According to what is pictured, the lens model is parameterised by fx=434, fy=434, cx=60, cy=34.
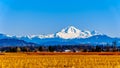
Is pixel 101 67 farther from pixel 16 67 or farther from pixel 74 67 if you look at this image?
pixel 16 67

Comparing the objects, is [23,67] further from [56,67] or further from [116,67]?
[116,67]

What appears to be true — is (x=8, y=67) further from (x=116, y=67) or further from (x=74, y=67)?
(x=116, y=67)

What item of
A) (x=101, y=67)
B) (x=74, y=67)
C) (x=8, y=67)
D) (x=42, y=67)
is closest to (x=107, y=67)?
(x=101, y=67)

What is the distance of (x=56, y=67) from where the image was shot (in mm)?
43375

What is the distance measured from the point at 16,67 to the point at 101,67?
835 cm

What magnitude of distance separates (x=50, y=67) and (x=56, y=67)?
609 mm

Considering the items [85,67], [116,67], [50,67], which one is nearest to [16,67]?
[50,67]

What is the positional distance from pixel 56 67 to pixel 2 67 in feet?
17.8

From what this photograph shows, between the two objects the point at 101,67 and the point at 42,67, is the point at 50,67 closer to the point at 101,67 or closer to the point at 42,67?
the point at 42,67

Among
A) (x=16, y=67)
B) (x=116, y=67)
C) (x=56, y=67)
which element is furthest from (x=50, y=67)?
(x=116, y=67)

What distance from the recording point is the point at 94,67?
42.1 m

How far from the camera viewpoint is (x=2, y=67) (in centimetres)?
4175

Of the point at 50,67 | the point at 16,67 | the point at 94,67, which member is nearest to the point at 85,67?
the point at 94,67

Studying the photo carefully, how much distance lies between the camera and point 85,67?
139ft
